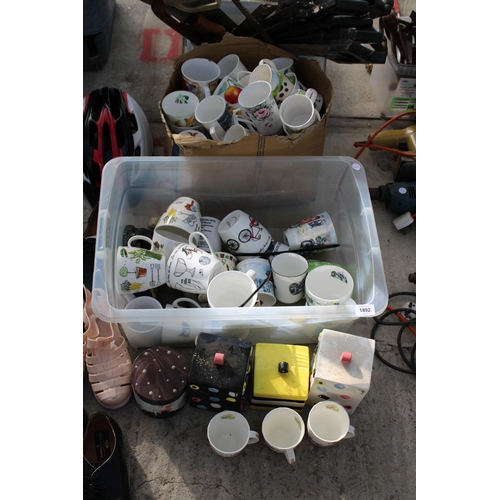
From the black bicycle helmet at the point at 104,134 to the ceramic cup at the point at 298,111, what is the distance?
617 mm

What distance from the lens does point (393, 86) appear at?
7.27 ft

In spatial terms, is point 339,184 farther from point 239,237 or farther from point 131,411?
point 131,411

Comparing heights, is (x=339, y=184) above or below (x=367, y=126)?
below

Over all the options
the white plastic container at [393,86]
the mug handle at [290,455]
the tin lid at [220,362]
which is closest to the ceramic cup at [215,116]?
the tin lid at [220,362]

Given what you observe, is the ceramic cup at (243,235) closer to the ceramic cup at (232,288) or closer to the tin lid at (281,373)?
the ceramic cup at (232,288)

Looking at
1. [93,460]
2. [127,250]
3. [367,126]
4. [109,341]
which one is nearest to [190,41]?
[367,126]

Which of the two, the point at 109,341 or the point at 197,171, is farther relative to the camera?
the point at 197,171

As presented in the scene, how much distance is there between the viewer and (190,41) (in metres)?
2.13

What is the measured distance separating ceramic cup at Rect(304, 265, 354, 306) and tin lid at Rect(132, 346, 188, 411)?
1.54 feet

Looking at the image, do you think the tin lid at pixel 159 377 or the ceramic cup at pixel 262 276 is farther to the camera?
the ceramic cup at pixel 262 276

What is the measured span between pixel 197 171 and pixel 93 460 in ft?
3.32

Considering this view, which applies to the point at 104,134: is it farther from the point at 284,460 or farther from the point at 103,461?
the point at 284,460

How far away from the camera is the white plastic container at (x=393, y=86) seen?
2.11 m

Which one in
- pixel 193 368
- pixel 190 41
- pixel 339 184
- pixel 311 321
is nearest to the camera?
pixel 193 368
